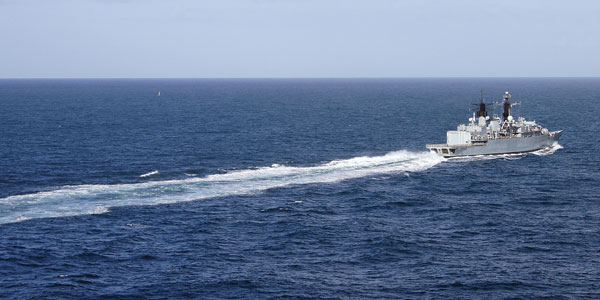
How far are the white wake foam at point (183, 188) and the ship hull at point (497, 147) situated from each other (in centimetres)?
713

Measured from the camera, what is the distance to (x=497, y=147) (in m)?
145

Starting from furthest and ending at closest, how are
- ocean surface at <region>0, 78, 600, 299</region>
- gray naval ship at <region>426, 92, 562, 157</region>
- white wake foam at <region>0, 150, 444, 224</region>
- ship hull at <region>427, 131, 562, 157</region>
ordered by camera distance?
gray naval ship at <region>426, 92, 562, 157</region> < ship hull at <region>427, 131, 562, 157</region> < white wake foam at <region>0, 150, 444, 224</region> < ocean surface at <region>0, 78, 600, 299</region>

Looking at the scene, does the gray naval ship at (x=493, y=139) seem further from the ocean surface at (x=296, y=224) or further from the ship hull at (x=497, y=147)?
the ocean surface at (x=296, y=224)

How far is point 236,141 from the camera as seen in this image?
16575 cm

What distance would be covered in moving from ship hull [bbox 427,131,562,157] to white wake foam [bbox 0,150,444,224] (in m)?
7.13

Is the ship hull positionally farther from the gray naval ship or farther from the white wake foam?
the white wake foam

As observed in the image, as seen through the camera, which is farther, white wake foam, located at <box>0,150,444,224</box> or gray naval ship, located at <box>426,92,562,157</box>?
gray naval ship, located at <box>426,92,562,157</box>

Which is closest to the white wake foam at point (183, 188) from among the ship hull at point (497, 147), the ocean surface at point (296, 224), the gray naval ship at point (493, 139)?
the ocean surface at point (296, 224)

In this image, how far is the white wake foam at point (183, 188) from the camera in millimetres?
92562

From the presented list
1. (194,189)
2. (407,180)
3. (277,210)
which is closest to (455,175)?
(407,180)

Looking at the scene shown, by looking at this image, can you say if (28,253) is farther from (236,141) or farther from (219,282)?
(236,141)

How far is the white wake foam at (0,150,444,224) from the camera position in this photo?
92.6 metres

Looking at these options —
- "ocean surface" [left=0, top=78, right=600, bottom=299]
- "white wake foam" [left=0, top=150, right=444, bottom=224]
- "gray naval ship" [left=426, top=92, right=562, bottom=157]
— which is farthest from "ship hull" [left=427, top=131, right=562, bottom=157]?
"white wake foam" [left=0, top=150, right=444, bottom=224]

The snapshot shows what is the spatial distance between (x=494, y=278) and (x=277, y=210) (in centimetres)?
3715
